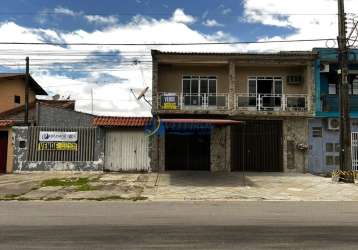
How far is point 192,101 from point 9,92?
1751 centimetres

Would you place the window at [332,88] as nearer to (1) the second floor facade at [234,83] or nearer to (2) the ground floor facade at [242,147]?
(1) the second floor facade at [234,83]

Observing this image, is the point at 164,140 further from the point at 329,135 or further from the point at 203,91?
the point at 329,135

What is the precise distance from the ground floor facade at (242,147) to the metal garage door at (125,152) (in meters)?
1.41

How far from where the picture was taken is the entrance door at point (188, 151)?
23.5 metres

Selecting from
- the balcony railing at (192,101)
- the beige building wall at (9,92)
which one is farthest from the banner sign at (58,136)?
the beige building wall at (9,92)

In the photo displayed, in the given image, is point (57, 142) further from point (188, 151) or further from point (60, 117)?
point (188, 151)

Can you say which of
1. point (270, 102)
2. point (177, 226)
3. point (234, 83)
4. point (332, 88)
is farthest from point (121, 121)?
point (177, 226)

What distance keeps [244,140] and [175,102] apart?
449cm

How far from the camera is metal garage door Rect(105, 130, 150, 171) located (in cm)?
2267

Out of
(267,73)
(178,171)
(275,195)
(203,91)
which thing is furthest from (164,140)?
(275,195)

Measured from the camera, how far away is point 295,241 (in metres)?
7.17

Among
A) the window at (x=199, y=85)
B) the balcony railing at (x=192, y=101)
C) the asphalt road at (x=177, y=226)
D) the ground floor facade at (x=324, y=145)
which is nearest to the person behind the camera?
the asphalt road at (x=177, y=226)

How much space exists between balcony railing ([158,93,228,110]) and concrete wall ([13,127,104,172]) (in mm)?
3883

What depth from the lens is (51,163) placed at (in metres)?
22.4
